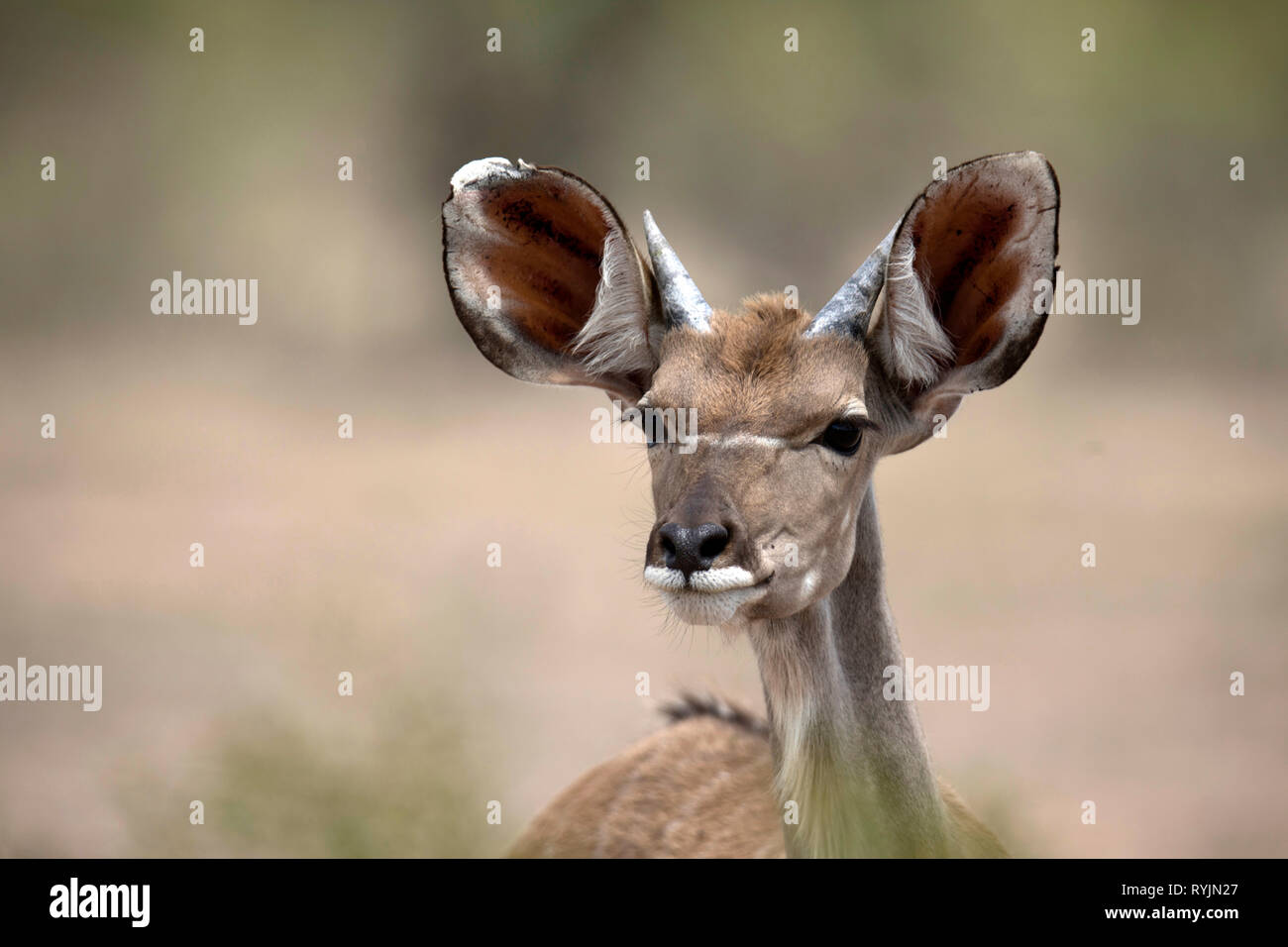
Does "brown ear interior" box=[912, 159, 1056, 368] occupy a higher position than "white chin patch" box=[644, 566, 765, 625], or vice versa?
"brown ear interior" box=[912, 159, 1056, 368]

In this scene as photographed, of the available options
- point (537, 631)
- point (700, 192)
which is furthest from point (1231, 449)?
point (537, 631)

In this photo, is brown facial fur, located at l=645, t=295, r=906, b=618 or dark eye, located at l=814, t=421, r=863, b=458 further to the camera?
dark eye, located at l=814, t=421, r=863, b=458

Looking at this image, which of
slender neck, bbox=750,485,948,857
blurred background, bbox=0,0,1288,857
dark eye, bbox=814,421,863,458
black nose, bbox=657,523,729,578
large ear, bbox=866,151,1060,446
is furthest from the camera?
blurred background, bbox=0,0,1288,857

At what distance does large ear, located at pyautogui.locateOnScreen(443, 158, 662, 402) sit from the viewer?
5.28 metres

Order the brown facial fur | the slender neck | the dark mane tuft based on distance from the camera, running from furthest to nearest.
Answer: the dark mane tuft, the slender neck, the brown facial fur

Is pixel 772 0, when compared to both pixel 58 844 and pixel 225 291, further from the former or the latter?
pixel 58 844

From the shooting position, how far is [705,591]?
4.57 m

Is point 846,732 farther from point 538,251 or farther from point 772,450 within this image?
point 538,251

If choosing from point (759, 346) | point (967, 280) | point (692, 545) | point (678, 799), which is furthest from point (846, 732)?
point (678, 799)

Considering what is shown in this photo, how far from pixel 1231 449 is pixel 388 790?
11.9 m

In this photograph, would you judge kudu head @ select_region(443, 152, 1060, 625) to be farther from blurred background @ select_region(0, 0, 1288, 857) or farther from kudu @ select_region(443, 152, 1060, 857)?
blurred background @ select_region(0, 0, 1288, 857)

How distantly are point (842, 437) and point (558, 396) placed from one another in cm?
1449

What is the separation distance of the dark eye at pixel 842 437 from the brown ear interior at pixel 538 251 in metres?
1.03

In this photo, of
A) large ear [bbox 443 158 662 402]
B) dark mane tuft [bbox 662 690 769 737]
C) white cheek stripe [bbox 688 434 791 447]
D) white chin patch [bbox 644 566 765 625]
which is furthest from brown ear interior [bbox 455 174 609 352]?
dark mane tuft [bbox 662 690 769 737]
